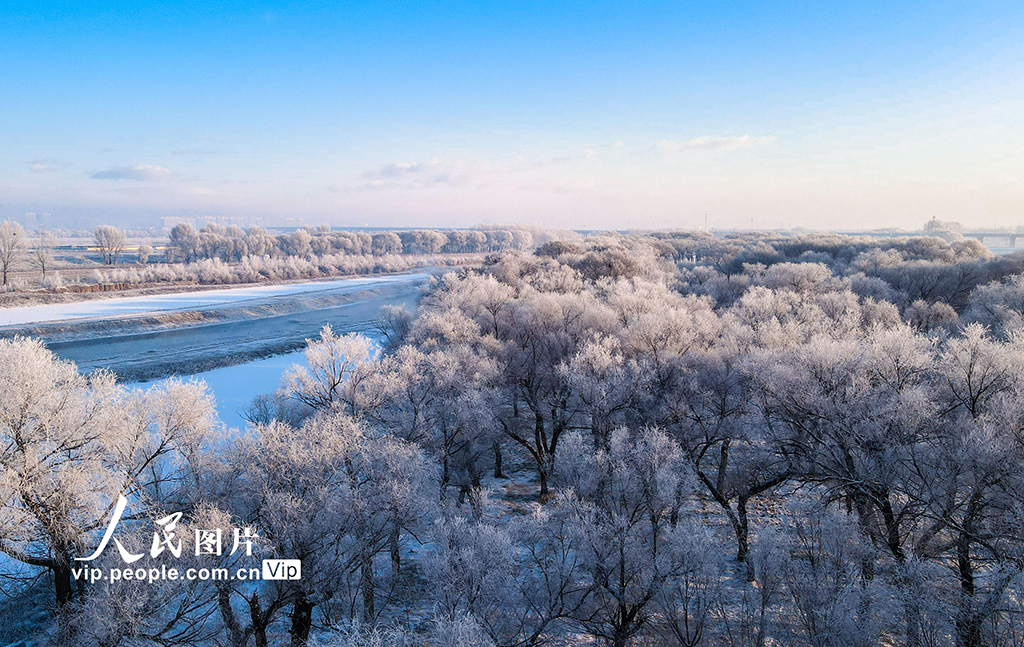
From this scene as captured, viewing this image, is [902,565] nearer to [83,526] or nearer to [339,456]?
[339,456]

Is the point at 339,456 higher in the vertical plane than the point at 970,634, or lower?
higher

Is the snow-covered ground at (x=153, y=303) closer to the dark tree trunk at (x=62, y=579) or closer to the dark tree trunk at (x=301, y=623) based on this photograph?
the dark tree trunk at (x=62, y=579)

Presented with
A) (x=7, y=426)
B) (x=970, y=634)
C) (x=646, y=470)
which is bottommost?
(x=970, y=634)

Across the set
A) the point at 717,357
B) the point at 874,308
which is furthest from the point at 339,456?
the point at 874,308

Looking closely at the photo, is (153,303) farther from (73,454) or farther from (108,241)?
(73,454)

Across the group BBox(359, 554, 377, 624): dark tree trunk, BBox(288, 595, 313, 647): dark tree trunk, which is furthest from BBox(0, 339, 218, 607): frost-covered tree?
BBox(359, 554, 377, 624): dark tree trunk

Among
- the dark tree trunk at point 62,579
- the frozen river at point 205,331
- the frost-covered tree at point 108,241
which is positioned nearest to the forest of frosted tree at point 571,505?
the dark tree trunk at point 62,579
